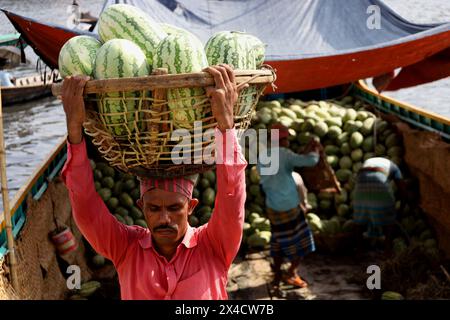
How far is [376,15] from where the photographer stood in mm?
5023

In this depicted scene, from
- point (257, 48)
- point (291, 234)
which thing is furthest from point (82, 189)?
point (291, 234)

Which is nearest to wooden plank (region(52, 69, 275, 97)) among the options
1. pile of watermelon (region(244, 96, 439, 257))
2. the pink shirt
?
the pink shirt

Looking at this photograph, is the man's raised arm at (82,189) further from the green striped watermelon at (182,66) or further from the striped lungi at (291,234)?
the striped lungi at (291,234)

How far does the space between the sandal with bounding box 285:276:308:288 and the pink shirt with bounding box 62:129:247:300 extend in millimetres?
3289

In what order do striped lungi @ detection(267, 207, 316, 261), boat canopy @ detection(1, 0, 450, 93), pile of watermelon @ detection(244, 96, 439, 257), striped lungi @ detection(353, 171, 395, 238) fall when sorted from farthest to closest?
pile of watermelon @ detection(244, 96, 439, 257) < striped lungi @ detection(353, 171, 395, 238) < striped lungi @ detection(267, 207, 316, 261) < boat canopy @ detection(1, 0, 450, 93)

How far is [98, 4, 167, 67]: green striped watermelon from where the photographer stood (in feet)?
6.25

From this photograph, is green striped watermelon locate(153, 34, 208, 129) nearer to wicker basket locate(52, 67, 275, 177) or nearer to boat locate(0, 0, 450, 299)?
wicker basket locate(52, 67, 275, 177)

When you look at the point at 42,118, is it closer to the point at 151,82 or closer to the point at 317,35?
the point at 317,35

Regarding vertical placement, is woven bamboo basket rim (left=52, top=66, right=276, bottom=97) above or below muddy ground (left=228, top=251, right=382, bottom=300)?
above

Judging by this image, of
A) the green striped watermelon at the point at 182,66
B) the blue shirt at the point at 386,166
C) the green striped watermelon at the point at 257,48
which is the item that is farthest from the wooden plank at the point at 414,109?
the green striped watermelon at the point at 182,66

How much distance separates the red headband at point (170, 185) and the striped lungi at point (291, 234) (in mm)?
3201

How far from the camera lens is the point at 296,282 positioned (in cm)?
518
